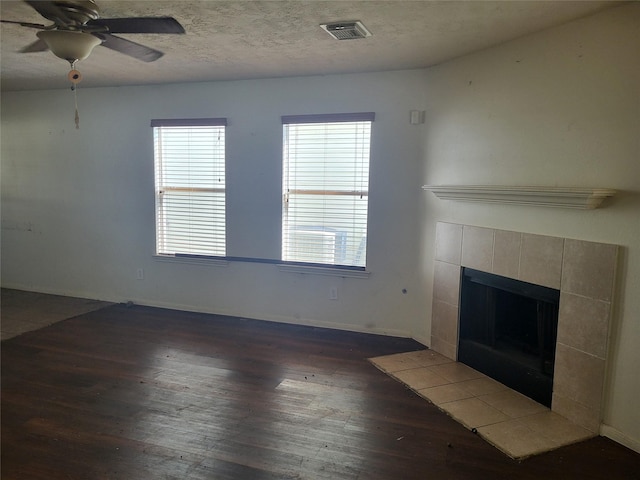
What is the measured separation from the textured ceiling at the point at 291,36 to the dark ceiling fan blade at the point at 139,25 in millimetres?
358

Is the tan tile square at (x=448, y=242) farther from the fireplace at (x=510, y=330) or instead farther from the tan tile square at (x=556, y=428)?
the tan tile square at (x=556, y=428)

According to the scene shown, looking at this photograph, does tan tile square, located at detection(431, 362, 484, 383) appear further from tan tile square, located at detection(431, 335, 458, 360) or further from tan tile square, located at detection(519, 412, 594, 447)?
tan tile square, located at detection(519, 412, 594, 447)

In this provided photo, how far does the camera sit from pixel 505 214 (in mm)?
3006

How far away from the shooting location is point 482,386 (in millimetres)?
3027

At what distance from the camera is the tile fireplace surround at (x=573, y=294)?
7.90 feet

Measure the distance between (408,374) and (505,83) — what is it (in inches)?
86.3

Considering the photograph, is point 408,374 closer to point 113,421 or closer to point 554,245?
point 554,245

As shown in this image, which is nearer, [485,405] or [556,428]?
[556,428]

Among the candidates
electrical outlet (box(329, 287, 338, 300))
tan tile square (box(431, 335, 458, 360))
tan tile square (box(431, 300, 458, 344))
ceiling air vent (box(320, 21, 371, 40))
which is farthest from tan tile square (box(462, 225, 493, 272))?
ceiling air vent (box(320, 21, 371, 40))

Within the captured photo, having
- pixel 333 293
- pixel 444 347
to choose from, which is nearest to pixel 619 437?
pixel 444 347

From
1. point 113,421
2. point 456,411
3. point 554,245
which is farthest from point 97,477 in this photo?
point 554,245

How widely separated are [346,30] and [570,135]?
1.53m

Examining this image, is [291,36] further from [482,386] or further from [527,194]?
[482,386]

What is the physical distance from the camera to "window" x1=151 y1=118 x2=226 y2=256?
4.48 meters
